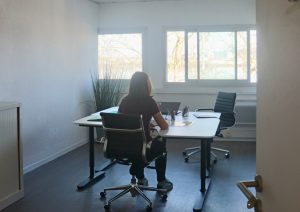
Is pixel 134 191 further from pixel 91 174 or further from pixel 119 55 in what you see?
pixel 119 55

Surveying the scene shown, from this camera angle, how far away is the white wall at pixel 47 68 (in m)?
4.28

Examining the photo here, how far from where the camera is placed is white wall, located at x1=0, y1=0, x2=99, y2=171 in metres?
4.28

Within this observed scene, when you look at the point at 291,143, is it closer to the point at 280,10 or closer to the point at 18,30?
the point at 280,10

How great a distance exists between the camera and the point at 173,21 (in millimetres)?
6582

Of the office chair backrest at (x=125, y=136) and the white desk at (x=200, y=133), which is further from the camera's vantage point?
the white desk at (x=200, y=133)

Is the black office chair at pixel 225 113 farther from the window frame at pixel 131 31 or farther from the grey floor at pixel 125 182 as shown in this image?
the window frame at pixel 131 31

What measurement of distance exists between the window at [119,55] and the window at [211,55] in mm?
667

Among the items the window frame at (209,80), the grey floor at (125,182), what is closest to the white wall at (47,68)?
the grey floor at (125,182)

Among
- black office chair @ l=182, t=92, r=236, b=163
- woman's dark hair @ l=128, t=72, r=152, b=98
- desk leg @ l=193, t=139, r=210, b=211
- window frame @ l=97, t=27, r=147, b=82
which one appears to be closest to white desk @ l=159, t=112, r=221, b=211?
desk leg @ l=193, t=139, r=210, b=211

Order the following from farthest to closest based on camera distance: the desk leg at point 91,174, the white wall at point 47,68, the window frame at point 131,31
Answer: the window frame at point 131,31 < the white wall at point 47,68 < the desk leg at point 91,174

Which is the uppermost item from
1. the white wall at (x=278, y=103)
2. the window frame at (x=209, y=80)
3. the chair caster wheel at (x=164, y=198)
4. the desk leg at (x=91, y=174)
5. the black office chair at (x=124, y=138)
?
the window frame at (x=209, y=80)

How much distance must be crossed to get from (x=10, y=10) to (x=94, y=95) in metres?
2.49

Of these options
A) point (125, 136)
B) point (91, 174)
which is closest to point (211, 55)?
point (91, 174)

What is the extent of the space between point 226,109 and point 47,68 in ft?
8.76
